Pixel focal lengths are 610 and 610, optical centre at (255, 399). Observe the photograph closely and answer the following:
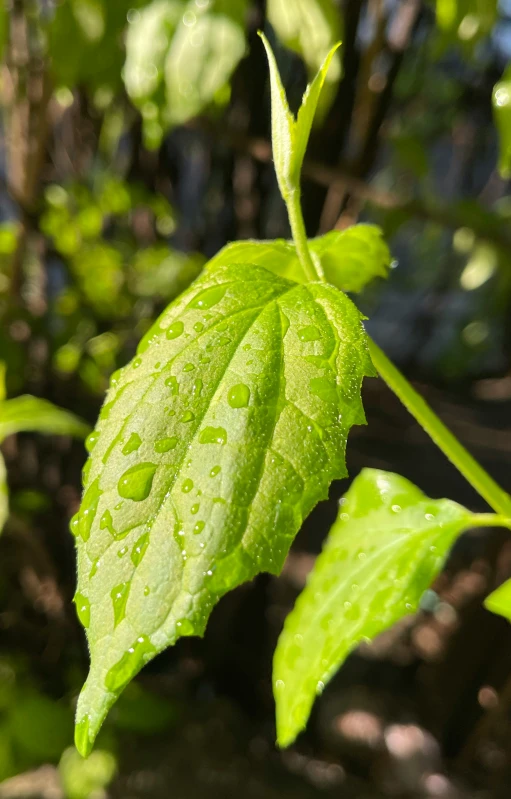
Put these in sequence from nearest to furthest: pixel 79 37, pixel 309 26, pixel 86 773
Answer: pixel 309 26 < pixel 79 37 < pixel 86 773

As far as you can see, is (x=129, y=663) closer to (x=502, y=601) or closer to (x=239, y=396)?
(x=239, y=396)

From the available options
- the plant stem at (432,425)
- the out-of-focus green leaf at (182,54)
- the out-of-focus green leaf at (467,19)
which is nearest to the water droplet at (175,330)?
the plant stem at (432,425)

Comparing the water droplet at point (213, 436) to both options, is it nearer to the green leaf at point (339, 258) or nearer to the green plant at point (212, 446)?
the green plant at point (212, 446)

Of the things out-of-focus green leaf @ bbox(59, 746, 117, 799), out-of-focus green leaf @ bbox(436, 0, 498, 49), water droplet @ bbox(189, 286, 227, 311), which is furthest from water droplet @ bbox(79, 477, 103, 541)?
out-of-focus green leaf @ bbox(59, 746, 117, 799)

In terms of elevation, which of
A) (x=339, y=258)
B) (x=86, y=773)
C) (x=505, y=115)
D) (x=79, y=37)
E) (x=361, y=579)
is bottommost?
(x=86, y=773)

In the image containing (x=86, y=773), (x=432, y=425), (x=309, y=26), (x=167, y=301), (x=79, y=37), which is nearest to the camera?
(x=432, y=425)

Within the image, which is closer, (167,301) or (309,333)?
(309,333)

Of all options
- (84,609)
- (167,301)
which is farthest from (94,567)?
(167,301)
